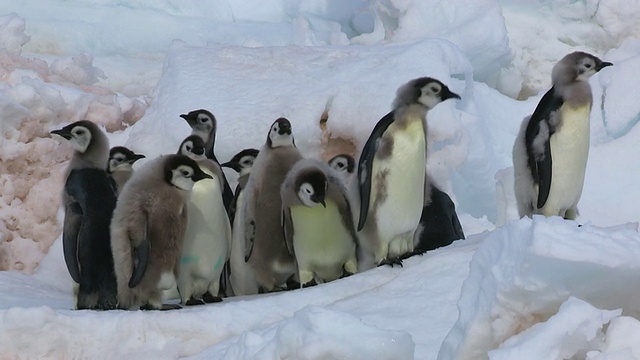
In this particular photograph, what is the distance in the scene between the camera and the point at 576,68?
4.84 metres

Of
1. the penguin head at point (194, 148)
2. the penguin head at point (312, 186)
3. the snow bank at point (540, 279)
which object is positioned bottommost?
the penguin head at point (194, 148)

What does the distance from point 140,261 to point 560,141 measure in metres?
1.78

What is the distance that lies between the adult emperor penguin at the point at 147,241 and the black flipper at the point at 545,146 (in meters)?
1.48

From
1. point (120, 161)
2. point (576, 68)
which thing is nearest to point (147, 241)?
point (120, 161)

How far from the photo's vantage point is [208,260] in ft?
15.4

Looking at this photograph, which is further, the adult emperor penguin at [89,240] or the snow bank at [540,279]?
the adult emperor penguin at [89,240]

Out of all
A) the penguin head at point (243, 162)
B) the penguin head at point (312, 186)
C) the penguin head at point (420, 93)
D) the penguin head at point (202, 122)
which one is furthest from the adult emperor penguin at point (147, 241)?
the penguin head at point (202, 122)

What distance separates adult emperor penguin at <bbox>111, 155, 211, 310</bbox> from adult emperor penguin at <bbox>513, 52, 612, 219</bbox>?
1483mm

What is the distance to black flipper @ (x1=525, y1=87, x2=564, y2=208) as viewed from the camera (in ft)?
15.7

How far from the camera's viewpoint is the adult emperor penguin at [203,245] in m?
4.62

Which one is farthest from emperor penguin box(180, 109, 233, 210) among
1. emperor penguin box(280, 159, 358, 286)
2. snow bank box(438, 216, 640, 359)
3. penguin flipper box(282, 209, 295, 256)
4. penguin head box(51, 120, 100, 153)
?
snow bank box(438, 216, 640, 359)

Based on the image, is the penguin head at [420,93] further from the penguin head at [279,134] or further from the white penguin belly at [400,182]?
the penguin head at [279,134]

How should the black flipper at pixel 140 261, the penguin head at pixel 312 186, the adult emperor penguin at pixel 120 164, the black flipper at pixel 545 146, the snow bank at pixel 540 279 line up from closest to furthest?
the snow bank at pixel 540 279
the black flipper at pixel 140 261
the penguin head at pixel 312 186
the black flipper at pixel 545 146
the adult emperor penguin at pixel 120 164

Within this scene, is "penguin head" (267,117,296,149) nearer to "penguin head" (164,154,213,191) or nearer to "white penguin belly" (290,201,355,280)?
"white penguin belly" (290,201,355,280)
